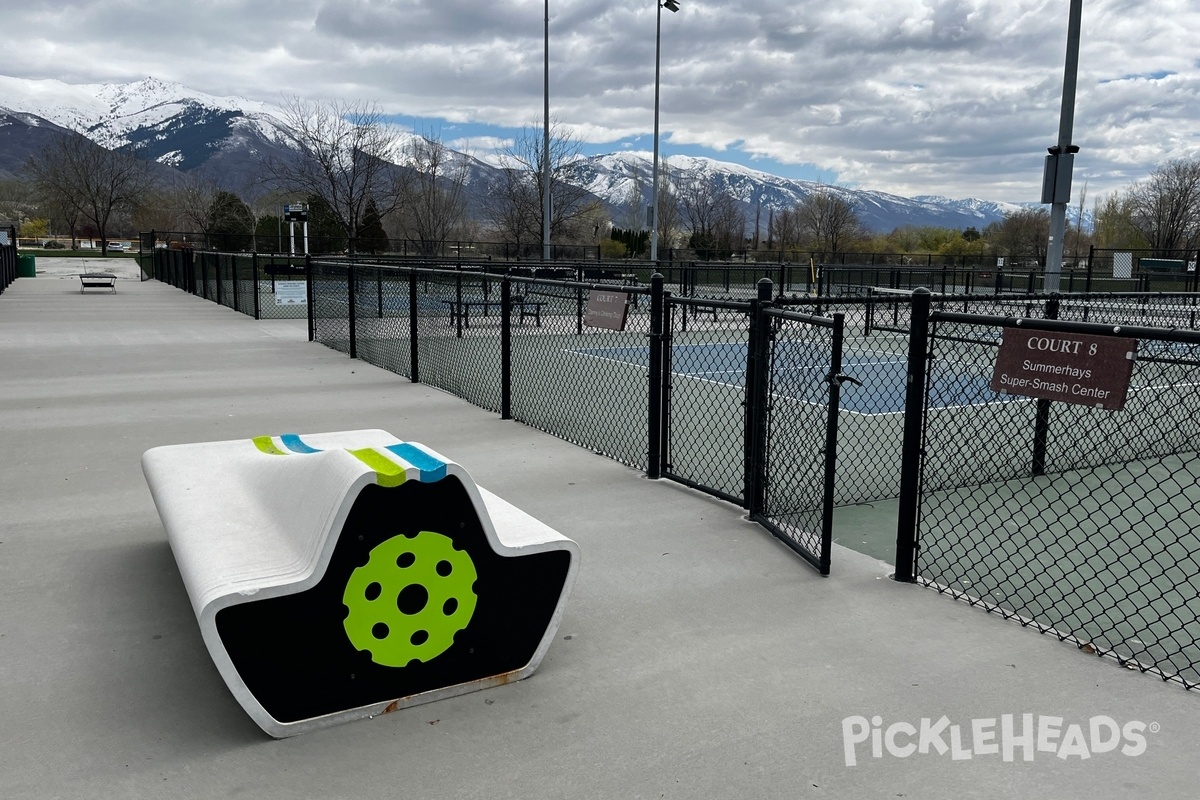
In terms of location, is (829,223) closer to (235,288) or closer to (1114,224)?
(1114,224)

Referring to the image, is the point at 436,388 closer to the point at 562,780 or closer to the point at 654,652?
the point at 654,652

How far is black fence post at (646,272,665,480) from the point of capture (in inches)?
259

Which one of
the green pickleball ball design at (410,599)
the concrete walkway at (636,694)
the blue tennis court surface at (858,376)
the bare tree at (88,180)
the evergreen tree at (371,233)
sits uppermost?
the bare tree at (88,180)

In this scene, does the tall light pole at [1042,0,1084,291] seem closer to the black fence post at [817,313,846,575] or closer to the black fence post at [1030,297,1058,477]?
the black fence post at [1030,297,1058,477]

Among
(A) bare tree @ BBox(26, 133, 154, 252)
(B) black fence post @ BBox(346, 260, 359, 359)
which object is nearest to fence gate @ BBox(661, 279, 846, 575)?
(B) black fence post @ BBox(346, 260, 359, 359)

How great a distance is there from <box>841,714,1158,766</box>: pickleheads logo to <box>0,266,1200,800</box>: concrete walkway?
0.01 metres

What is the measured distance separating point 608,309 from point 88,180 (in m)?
82.3

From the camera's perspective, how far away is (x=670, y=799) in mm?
2887

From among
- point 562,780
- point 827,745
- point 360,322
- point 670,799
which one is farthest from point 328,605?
point 360,322

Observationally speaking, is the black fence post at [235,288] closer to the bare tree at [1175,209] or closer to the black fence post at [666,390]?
the black fence post at [666,390]

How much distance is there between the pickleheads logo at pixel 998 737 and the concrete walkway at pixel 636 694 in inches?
0.5

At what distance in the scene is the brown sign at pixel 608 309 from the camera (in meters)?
6.66

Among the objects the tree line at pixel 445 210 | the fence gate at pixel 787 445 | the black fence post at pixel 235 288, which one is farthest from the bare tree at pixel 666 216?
the fence gate at pixel 787 445

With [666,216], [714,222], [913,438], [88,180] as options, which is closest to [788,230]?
[714,222]
